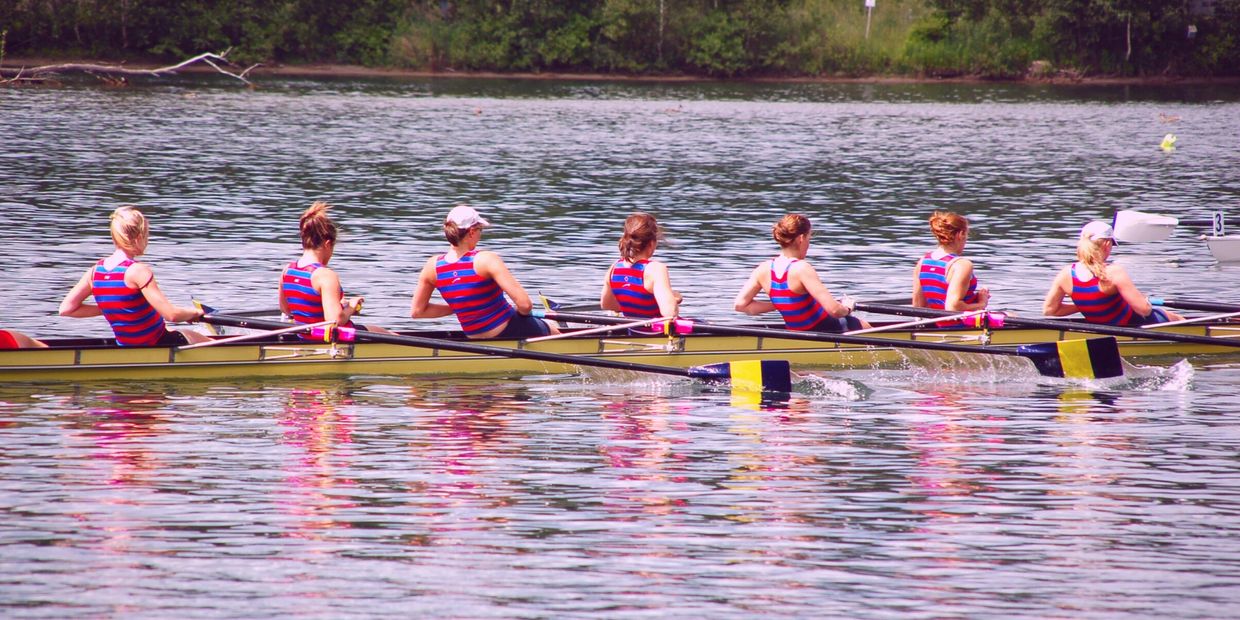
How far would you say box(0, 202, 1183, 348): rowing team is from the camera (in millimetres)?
10875

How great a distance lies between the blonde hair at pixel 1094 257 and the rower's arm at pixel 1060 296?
26cm

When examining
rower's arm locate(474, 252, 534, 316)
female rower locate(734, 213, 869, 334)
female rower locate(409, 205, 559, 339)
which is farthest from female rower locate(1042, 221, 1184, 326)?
rower's arm locate(474, 252, 534, 316)

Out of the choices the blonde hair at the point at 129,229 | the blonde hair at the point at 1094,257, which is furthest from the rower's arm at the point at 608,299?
the blonde hair at the point at 1094,257

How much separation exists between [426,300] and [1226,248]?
40.5 feet

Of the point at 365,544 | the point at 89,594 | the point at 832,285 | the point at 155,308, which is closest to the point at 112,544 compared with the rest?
the point at 89,594

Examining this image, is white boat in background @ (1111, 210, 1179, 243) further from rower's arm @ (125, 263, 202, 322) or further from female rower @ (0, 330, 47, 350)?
female rower @ (0, 330, 47, 350)

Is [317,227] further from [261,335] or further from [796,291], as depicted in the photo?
[796,291]

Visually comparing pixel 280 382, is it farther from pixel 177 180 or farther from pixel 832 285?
pixel 177 180

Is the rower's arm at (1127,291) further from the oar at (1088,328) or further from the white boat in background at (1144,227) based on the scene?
the white boat in background at (1144,227)

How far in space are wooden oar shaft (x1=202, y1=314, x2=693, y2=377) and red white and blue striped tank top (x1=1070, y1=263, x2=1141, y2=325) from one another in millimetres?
3471

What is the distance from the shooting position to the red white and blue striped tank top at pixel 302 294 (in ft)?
36.4

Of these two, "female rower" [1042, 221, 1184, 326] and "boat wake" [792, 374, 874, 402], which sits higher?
"female rower" [1042, 221, 1184, 326]

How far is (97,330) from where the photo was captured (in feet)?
47.4

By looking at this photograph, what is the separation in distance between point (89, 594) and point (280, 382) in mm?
4798
